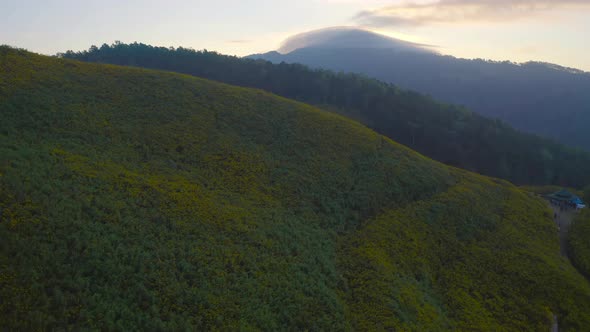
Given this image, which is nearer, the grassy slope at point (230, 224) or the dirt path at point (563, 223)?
the grassy slope at point (230, 224)

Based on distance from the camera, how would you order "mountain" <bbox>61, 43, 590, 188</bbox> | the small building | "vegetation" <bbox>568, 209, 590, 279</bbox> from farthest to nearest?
"mountain" <bbox>61, 43, 590, 188</bbox>
the small building
"vegetation" <bbox>568, 209, 590, 279</bbox>

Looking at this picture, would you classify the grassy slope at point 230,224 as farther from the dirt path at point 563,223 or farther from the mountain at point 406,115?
the mountain at point 406,115

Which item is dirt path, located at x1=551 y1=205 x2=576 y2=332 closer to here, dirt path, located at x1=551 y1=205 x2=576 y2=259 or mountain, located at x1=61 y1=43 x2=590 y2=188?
dirt path, located at x1=551 y1=205 x2=576 y2=259

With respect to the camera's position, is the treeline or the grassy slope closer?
the grassy slope

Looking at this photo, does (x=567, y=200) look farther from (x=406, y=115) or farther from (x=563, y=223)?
(x=406, y=115)

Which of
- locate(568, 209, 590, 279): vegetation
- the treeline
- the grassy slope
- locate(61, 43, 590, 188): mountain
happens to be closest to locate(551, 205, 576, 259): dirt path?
locate(568, 209, 590, 279): vegetation

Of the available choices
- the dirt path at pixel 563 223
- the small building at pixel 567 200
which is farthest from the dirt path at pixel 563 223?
the small building at pixel 567 200

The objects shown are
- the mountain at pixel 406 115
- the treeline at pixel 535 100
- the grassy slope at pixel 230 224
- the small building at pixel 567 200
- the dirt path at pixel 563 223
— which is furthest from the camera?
the treeline at pixel 535 100

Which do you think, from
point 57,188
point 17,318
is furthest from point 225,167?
point 17,318

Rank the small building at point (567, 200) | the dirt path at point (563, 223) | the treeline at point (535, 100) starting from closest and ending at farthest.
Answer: the dirt path at point (563, 223), the small building at point (567, 200), the treeline at point (535, 100)
